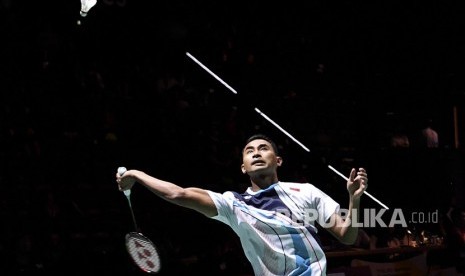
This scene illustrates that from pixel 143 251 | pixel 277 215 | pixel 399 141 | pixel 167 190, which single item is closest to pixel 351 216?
pixel 277 215


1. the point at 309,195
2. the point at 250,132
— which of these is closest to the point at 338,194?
the point at 250,132

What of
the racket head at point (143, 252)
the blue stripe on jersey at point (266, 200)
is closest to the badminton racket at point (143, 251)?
the racket head at point (143, 252)

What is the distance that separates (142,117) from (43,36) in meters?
1.69

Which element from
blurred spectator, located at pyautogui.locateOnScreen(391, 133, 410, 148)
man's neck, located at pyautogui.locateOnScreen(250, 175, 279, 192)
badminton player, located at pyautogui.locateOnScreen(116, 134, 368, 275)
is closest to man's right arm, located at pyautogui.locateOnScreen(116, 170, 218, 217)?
badminton player, located at pyautogui.locateOnScreen(116, 134, 368, 275)

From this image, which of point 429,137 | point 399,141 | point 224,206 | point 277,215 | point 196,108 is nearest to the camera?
point 224,206

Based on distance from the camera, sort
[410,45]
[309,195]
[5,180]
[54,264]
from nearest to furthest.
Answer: [309,195]
[54,264]
[5,180]
[410,45]

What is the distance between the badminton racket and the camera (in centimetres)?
420

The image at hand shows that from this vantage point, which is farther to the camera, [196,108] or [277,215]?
[196,108]

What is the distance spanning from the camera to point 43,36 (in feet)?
29.4

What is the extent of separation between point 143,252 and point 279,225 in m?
0.91

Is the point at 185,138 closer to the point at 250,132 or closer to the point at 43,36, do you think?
the point at 250,132

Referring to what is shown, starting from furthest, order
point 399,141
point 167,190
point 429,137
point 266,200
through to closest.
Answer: point 429,137, point 399,141, point 266,200, point 167,190

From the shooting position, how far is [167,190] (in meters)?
3.74

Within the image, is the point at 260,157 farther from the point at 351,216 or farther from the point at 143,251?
the point at 143,251
